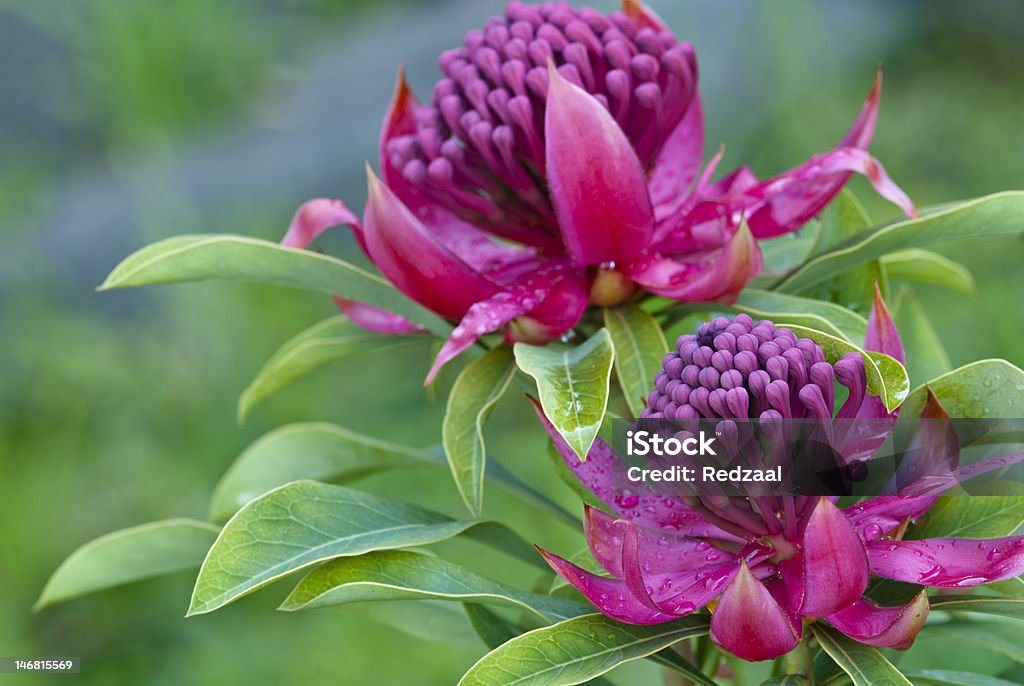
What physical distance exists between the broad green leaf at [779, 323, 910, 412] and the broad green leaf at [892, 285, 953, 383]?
12.9 inches

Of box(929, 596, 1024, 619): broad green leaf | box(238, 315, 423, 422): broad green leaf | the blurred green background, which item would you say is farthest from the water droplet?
the blurred green background

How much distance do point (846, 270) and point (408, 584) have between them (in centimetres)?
48

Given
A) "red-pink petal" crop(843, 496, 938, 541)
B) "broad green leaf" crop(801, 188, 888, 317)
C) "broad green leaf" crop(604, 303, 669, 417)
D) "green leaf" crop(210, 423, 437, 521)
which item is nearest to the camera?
"red-pink petal" crop(843, 496, 938, 541)

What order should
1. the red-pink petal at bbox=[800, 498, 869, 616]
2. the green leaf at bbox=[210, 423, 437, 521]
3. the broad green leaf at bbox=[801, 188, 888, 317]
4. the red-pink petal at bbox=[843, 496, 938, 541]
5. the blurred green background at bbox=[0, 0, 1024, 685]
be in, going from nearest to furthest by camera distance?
1. the red-pink petal at bbox=[800, 498, 869, 616]
2. the red-pink petal at bbox=[843, 496, 938, 541]
3. the broad green leaf at bbox=[801, 188, 888, 317]
4. the green leaf at bbox=[210, 423, 437, 521]
5. the blurred green background at bbox=[0, 0, 1024, 685]

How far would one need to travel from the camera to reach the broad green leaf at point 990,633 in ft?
3.01

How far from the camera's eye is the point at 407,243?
2.84 feet

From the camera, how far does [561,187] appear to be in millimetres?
861

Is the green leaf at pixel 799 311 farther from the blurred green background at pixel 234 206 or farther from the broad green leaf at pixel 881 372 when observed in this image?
the blurred green background at pixel 234 206

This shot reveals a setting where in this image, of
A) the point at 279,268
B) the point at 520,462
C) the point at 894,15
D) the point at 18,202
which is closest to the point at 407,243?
the point at 279,268

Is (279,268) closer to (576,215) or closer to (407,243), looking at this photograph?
(407,243)

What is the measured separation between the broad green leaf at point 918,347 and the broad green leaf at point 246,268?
1.58 ft

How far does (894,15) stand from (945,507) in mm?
4121

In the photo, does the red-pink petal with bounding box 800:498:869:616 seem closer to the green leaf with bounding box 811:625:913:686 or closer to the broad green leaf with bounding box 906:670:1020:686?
the green leaf with bounding box 811:625:913:686

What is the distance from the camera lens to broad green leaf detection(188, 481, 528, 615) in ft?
2.60
